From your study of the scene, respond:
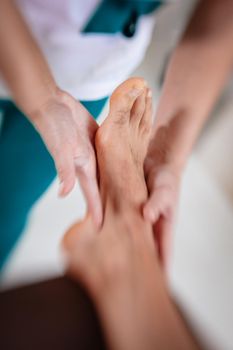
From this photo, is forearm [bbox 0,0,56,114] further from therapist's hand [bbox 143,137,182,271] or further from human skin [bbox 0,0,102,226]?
therapist's hand [bbox 143,137,182,271]

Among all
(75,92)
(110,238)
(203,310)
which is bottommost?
(203,310)

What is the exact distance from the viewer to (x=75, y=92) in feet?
0.85

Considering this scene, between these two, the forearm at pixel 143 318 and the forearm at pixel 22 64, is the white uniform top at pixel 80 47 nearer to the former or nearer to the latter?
the forearm at pixel 22 64

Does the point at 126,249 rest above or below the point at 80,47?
below

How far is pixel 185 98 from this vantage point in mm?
313

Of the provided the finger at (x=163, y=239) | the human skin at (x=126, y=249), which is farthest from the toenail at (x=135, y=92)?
the finger at (x=163, y=239)

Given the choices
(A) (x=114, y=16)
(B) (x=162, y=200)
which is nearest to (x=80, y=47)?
(A) (x=114, y=16)

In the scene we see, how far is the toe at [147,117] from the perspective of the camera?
0.28m

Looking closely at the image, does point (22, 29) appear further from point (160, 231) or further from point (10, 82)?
point (160, 231)

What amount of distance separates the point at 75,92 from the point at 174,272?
18cm

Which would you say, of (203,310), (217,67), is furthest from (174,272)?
(217,67)

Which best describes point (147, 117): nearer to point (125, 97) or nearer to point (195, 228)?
point (125, 97)

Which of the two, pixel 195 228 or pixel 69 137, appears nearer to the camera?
pixel 69 137

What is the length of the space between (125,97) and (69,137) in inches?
1.6
